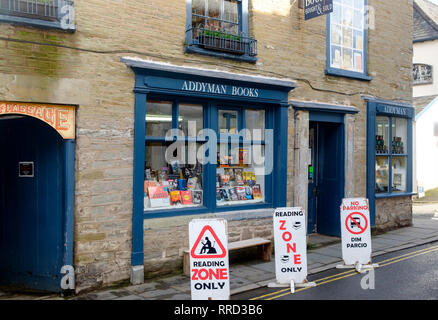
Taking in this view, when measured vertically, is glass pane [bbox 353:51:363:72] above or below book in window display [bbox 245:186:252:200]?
above

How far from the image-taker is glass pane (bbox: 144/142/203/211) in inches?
319

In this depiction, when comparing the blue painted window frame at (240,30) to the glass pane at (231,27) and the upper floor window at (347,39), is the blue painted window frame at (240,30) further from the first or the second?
the upper floor window at (347,39)

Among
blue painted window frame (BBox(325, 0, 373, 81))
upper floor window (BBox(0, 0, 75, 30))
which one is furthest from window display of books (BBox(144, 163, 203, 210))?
blue painted window frame (BBox(325, 0, 373, 81))

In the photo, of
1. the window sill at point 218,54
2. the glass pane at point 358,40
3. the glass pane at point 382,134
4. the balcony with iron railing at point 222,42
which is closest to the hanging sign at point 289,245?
the window sill at point 218,54

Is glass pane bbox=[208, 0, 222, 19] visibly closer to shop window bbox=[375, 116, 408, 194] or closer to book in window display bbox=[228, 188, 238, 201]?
book in window display bbox=[228, 188, 238, 201]

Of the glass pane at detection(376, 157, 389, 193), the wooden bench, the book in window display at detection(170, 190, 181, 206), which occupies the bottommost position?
the wooden bench

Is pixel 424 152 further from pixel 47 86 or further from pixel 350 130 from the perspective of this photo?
pixel 47 86

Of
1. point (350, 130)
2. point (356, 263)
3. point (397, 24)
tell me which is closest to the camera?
point (356, 263)

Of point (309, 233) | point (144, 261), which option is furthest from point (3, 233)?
point (309, 233)

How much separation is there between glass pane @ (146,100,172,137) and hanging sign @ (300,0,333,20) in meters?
3.87

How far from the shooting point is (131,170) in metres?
7.44

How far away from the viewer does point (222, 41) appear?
28.1 ft

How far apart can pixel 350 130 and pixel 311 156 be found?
3.96 feet

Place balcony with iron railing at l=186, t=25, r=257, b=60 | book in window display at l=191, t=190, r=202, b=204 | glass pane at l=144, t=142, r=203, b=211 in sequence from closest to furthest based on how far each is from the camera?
glass pane at l=144, t=142, r=203, b=211, balcony with iron railing at l=186, t=25, r=257, b=60, book in window display at l=191, t=190, r=202, b=204
